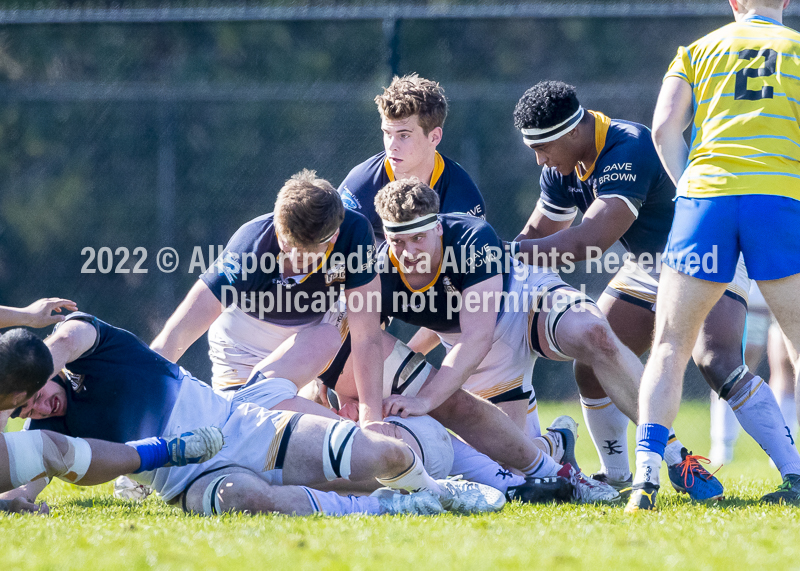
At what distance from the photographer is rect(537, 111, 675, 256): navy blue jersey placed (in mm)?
4230

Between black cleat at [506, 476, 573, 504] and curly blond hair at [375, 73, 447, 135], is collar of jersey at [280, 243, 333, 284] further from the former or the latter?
black cleat at [506, 476, 573, 504]

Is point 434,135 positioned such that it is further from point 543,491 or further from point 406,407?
point 543,491

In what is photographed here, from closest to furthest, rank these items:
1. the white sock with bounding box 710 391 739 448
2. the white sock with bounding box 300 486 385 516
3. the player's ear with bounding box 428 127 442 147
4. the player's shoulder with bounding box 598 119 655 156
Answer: the white sock with bounding box 300 486 385 516
the player's shoulder with bounding box 598 119 655 156
the player's ear with bounding box 428 127 442 147
the white sock with bounding box 710 391 739 448

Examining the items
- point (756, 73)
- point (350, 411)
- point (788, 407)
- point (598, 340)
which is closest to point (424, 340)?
point (350, 411)

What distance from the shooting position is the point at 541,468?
13.0 feet

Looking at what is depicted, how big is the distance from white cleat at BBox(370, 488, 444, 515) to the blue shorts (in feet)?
4.26

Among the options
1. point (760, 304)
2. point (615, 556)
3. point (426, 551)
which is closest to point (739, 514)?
point (615, 556)

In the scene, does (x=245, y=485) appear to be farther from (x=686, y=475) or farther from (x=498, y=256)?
(x=686, y=475)

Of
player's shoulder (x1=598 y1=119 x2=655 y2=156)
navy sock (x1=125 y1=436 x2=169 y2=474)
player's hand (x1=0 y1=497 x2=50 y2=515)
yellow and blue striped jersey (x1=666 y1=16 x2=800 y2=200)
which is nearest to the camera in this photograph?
navy sock (x1=125 y1=436 x2=169 y2=474)

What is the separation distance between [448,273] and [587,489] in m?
1.16

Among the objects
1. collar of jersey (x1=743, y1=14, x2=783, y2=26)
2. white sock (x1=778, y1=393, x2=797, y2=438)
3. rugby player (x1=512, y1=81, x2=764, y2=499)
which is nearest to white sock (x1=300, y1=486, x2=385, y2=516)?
rugby player (x1=512, y1=81, x2=764, y2=499)

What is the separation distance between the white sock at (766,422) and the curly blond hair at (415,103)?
6.77 ft

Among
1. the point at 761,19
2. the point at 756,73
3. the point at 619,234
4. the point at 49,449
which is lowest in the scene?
the point at 49,449

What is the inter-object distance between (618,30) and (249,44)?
10.2 feet
